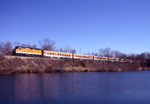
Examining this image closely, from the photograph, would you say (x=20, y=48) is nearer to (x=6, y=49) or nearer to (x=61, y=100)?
(x=6, y=49)

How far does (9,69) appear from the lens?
101 ft

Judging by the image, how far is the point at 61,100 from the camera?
36.9ft

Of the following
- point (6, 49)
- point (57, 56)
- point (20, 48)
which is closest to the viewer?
point (20, 48)

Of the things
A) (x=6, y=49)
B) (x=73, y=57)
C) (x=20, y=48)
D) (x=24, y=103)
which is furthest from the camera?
(x=6, y=49)

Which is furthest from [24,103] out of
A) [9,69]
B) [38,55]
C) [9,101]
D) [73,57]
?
[73,57]

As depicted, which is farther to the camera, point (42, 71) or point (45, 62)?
point (45, 62)

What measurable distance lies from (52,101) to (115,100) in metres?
5.13

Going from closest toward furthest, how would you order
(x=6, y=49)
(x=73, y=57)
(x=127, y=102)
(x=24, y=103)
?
(x=24, y=103) → (x=127, y=102) → (x=73, y=57) → (x=6, y=49)

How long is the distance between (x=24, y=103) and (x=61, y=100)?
2.76 m

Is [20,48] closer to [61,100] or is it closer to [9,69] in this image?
[9,69]

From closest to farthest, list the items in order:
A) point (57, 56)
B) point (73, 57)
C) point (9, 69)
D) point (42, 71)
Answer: point (9, 69), point (42, 71), point (57, 56), point (73, 57)

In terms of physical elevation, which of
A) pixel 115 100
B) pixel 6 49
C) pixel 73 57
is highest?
pixel 6 49

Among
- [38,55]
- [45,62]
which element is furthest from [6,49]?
[45,62]

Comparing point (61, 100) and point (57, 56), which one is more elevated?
point (57, 56)
